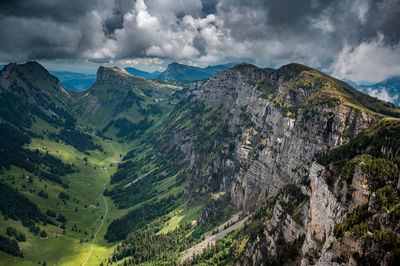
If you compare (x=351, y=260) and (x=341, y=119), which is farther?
(x=341, y=119)

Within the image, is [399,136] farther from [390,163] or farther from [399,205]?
[399,205]

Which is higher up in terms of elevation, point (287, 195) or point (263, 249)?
point (287, 195)

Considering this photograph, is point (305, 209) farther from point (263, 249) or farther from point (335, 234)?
point (335, 234)

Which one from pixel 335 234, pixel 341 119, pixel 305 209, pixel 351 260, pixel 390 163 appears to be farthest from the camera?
pixel 341 119

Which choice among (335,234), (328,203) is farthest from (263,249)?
(335,234)

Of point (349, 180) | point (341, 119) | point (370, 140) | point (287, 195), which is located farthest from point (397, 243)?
point (341, 119)

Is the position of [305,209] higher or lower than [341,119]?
lower

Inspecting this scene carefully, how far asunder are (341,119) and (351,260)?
140 meters

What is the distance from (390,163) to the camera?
92.2m

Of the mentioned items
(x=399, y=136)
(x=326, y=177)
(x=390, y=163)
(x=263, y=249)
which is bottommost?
(x=263, y=249)

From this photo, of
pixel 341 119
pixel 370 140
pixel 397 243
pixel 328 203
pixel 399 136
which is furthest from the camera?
pixel 341 119

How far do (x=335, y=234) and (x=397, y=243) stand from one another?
19025 mm

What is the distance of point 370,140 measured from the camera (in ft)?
397

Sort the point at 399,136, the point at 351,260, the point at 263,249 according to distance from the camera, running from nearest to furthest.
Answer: the point at 351,260
the point at 399,136
the point at 263,249
